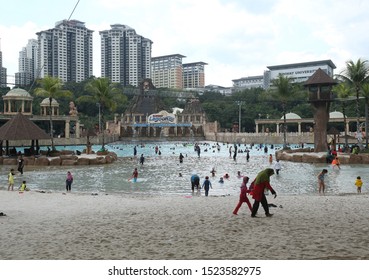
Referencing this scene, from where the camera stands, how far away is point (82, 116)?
105750mm

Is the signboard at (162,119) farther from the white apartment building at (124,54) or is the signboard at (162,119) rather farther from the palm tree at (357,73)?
the white apartment building at (124,54)

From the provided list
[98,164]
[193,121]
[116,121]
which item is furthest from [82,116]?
[98,164]

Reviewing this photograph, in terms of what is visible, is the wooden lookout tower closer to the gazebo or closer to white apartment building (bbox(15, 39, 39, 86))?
the gazebo

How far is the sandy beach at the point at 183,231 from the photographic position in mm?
7082

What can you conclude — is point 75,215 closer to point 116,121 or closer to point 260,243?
point 260,243

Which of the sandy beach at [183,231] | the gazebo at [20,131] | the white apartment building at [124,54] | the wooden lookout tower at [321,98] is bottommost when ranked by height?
the sandy beach at [183,231]

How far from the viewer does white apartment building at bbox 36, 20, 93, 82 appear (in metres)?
110

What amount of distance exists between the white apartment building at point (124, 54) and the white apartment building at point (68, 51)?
2362 centimetres

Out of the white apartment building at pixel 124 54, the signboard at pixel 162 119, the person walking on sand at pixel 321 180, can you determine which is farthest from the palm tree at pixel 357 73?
the white apartment building at pixel 124 54

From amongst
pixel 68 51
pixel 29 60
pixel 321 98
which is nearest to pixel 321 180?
pixel 321 98

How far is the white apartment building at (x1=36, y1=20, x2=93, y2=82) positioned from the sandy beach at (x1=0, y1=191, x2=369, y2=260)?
10364 cm

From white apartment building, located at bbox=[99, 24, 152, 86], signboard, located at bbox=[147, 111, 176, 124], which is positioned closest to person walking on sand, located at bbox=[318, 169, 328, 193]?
signboard, located at bbox=[147, 111, 176, 124]

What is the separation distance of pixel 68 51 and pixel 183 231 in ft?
457

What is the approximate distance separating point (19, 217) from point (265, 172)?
6.69 m
